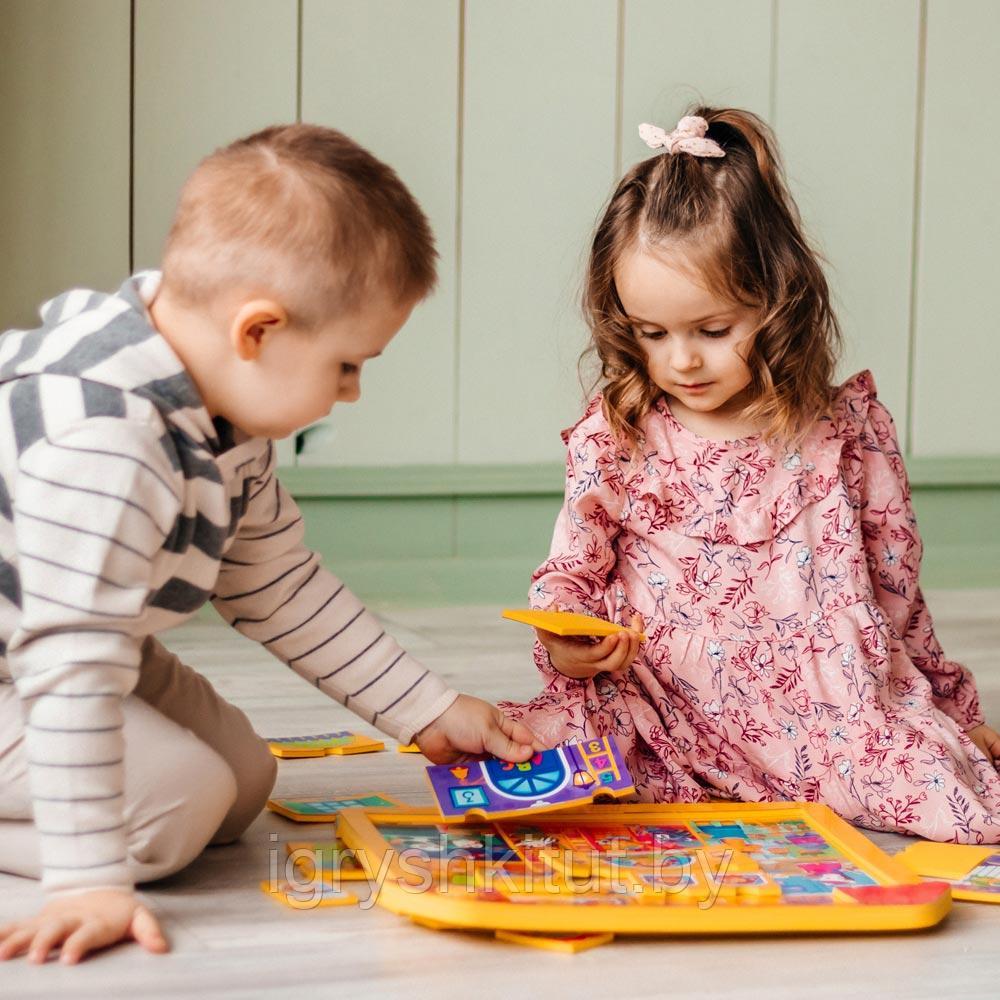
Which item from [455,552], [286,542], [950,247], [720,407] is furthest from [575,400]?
[286,542]

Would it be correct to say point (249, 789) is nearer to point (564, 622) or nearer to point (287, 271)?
point (564, 622)

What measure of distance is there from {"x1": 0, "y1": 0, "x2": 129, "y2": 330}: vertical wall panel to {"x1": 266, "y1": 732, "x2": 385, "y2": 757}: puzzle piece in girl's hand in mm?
973

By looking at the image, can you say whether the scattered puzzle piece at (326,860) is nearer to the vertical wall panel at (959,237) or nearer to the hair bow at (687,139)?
the hair bow at (687,139)

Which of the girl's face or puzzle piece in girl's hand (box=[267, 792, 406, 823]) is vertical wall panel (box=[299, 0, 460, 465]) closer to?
the girl's face

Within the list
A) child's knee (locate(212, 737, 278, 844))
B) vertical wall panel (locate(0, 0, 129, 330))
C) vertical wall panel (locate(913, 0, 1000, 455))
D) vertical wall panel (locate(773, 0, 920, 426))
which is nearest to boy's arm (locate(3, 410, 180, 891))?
child's knee (locate(212, 737, 278, 844))

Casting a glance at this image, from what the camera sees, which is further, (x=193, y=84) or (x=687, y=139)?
(x=193, y=84)

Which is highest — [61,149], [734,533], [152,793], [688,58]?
[688,58]

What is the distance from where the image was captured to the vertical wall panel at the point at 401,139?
2.18 metres

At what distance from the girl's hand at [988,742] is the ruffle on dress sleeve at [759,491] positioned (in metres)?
0.24

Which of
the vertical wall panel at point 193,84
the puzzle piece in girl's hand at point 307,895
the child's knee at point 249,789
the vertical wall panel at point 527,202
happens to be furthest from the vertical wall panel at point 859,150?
the puzzle piece in girl's hand at point 307,895

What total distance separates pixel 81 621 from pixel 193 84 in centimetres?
147

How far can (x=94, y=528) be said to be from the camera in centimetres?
83

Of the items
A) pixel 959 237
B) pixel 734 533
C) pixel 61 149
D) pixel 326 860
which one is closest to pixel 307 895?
pixel 326 860

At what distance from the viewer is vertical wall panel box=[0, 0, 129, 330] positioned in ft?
6.75
